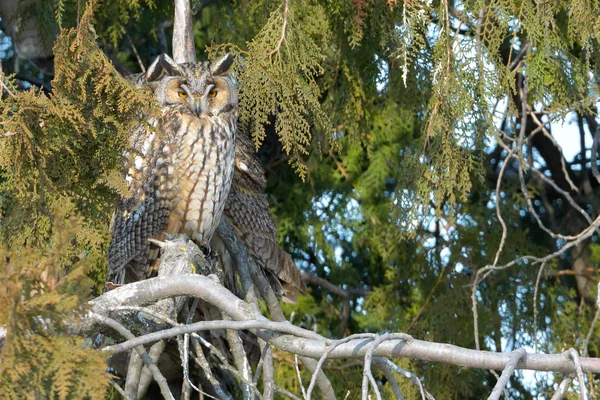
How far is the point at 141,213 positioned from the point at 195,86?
0.50 m

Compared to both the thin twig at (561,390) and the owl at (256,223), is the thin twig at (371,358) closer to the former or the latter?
the thin twig at (561,390)

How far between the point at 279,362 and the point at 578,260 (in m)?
1.58

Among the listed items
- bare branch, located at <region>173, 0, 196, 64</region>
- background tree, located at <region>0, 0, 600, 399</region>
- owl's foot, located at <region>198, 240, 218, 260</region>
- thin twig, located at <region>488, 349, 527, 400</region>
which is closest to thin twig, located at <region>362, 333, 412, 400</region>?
thin twig, located at <region>488, 349, 527, 400</region>

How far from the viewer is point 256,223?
368 centimetres

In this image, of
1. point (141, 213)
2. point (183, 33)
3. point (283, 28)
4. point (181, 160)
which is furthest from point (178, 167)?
point (283, 28)

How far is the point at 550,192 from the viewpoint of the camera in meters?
4.78

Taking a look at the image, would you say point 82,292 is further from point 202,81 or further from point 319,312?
point 319,312

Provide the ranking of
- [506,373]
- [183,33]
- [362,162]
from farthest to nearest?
[362,162], [183,33], [506,373]

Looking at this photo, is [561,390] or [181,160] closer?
[561,390]

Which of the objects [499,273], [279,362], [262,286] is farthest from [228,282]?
[499,273]

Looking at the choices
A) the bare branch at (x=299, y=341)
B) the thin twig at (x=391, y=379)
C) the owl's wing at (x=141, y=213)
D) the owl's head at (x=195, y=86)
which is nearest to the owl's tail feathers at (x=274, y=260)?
the owl's wing at (x=141, y=213)

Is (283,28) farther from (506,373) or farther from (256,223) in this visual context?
(506,373)

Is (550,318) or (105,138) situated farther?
(550,318)

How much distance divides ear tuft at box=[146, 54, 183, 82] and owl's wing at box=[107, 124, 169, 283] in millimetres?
189
